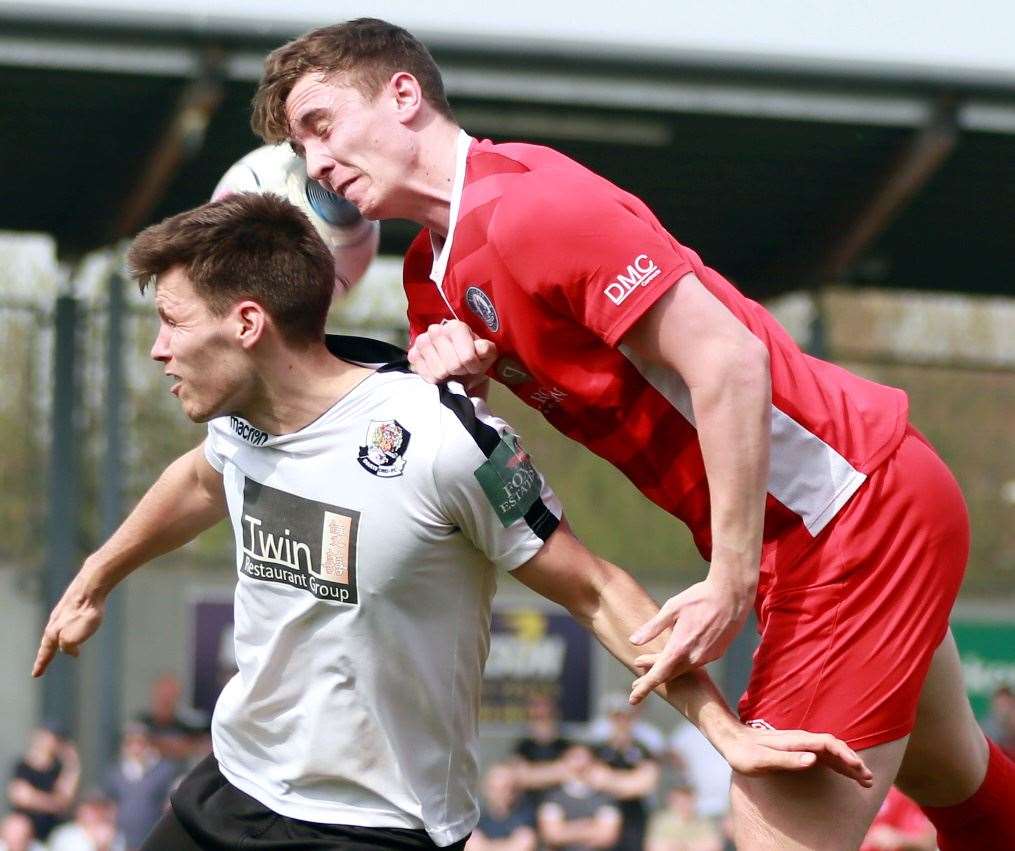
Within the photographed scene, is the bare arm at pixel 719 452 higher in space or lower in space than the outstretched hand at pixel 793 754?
higher

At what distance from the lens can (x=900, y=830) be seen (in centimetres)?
627

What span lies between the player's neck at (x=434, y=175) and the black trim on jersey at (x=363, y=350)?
0.94 feet

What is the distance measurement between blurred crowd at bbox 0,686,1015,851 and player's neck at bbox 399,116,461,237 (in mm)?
7566

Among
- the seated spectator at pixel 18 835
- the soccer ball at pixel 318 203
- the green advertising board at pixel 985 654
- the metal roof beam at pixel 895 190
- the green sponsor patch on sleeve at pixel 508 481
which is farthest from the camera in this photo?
the green advertising board at pixel 985 654

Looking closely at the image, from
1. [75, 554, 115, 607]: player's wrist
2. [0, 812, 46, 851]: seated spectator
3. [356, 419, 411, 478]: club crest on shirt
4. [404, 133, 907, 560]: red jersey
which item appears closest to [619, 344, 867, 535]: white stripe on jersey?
[404, 133, 907, 560]: red jersey

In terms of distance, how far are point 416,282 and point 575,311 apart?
0.67 m

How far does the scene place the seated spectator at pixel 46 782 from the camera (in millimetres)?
10641

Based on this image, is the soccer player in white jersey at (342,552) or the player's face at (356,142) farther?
the player's face at (356,142)

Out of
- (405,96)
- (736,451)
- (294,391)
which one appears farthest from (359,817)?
(405,96)

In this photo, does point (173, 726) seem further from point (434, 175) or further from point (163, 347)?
point (434, 175)

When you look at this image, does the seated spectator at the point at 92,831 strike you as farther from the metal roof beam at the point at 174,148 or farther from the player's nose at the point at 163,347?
the player's nose at the point at 163,347

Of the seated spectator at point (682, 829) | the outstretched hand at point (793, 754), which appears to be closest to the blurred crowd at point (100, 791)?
the seated spectator at point (682, 829)

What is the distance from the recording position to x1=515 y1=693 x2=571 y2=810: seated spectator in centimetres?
1109

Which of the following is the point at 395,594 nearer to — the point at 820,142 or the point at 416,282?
the point at 416,282
